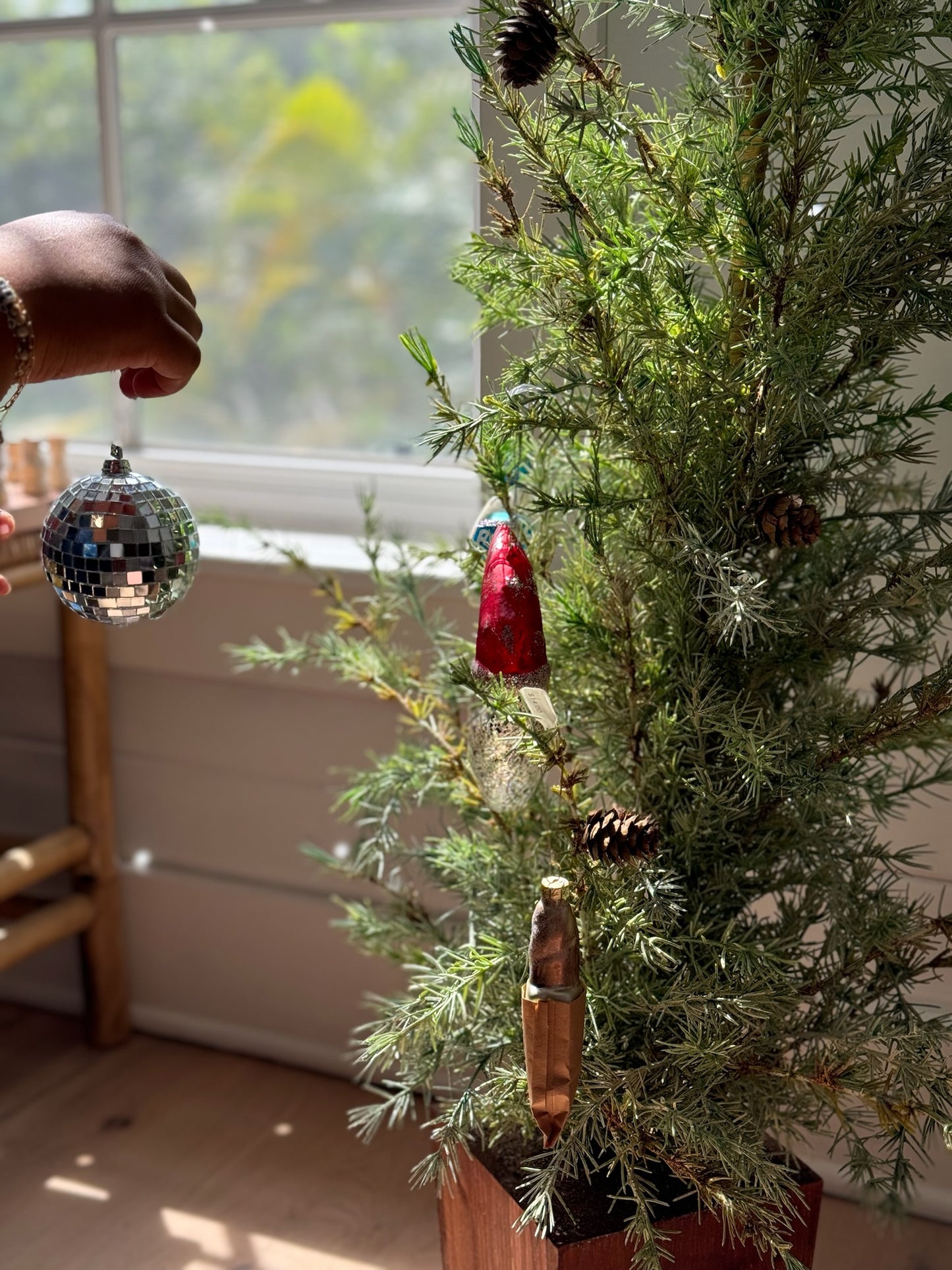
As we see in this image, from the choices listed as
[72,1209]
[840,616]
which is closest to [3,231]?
[840,616]

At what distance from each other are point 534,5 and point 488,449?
0.83 feet

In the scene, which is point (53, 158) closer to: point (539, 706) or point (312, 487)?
point (312, 487)

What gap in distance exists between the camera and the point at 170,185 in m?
1.90

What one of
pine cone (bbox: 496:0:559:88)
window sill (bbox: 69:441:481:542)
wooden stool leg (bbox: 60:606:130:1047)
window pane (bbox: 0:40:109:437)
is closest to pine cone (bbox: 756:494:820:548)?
pine cone (bbox: 496:0:559:88)

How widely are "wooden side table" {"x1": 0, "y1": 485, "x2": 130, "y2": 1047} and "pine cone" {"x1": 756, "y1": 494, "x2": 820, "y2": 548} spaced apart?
938mm

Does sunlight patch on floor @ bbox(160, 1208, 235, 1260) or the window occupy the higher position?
the window

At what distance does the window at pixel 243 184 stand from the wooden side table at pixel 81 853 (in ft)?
1.19

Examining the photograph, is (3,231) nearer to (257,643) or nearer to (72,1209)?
(257,643)

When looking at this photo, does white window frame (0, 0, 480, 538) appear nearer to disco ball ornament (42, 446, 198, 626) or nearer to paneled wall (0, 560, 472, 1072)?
paneled wall (0, 560, 472, 1072)

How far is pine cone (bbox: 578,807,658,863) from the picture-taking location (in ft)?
2.23

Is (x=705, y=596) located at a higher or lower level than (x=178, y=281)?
lower

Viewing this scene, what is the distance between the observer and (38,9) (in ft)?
5.70

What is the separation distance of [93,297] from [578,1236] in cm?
64

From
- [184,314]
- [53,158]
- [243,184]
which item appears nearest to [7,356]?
[184,314]
